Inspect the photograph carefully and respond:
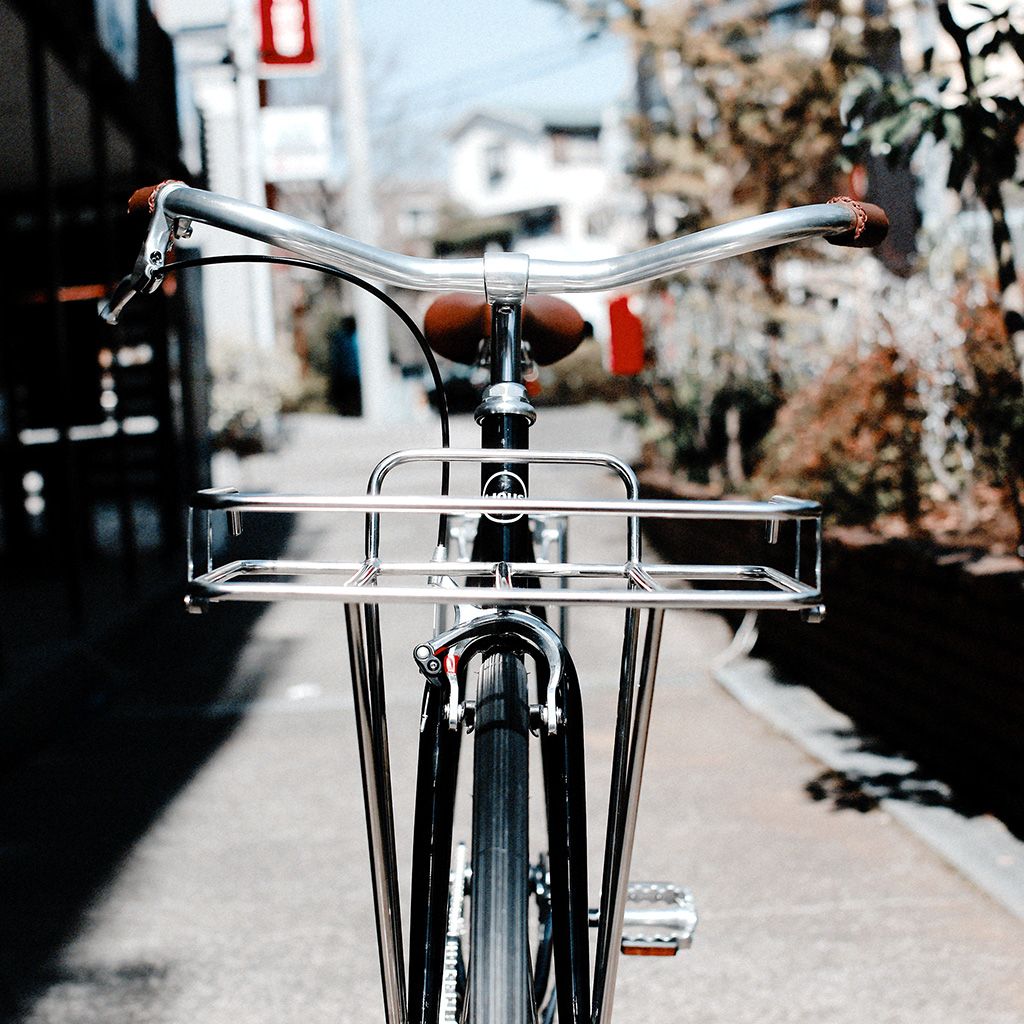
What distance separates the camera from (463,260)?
65.6 inches

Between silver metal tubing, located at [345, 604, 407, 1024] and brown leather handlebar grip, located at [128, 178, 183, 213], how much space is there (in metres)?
0.64

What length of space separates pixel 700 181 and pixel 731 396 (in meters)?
1.51

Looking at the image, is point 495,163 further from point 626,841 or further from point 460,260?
point 626,841

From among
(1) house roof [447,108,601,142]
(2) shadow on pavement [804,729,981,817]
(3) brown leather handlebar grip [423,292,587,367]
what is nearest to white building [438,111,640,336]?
(1) house roof [447,108,601,142]

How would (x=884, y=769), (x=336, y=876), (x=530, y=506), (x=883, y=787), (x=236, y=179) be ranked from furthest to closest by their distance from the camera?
(x=236, y=179) → (x=884, y=769) → (x=883, y=787) → (x=336, y=876) → (x=530, y=506)

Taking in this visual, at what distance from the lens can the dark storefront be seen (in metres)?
6.32

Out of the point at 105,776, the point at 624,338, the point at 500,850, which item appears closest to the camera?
the point at 500,850

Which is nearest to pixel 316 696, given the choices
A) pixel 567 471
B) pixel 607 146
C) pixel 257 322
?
pixel 567 471

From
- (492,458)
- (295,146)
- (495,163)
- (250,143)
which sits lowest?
(492,458)

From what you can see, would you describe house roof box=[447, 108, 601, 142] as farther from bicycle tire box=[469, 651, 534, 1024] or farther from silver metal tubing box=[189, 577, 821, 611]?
silver metal tubing box=[189, 577, 821, 611]

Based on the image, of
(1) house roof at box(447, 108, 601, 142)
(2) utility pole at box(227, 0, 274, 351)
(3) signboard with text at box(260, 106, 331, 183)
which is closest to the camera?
(2) utility pole at box(227, 0, 274, 351)

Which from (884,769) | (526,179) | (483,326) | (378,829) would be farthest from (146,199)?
(526,179)

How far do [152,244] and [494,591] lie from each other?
26.9 inches

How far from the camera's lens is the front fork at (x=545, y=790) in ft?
5.31
